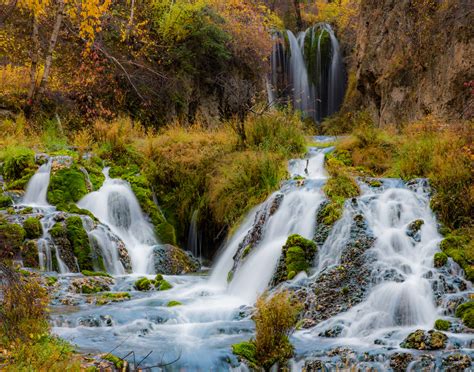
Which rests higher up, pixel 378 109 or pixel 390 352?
pixel 378 109

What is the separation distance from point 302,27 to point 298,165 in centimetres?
1633

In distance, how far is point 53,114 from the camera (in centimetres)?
1516

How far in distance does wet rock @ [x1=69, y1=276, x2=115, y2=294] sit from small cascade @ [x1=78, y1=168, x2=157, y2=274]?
1.93m

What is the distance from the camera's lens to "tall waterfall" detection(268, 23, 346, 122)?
72.7 feet

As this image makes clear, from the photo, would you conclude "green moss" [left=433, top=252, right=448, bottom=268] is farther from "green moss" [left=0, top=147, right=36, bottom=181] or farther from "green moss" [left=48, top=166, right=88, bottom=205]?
"green moss" [left=0, top=147, right=36, bottom=181]

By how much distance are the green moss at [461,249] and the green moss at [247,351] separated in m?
3.33

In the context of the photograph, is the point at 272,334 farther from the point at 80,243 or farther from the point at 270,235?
the point at 80,243

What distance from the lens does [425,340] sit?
5.35 metres

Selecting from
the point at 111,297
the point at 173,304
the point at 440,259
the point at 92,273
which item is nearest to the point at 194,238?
the point at 92,273

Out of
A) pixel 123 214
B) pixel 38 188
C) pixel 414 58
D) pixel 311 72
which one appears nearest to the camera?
pixel 38 188

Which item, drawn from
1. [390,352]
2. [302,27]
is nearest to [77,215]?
[390,352]

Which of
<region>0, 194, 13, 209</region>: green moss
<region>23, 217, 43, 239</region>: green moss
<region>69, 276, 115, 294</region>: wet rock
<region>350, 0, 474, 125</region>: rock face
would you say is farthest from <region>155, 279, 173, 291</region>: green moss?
<region>350, 0, 474, 125</region>: rock face

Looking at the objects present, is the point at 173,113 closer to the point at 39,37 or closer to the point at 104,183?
the point at 39,37

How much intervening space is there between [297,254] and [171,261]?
332 cm
